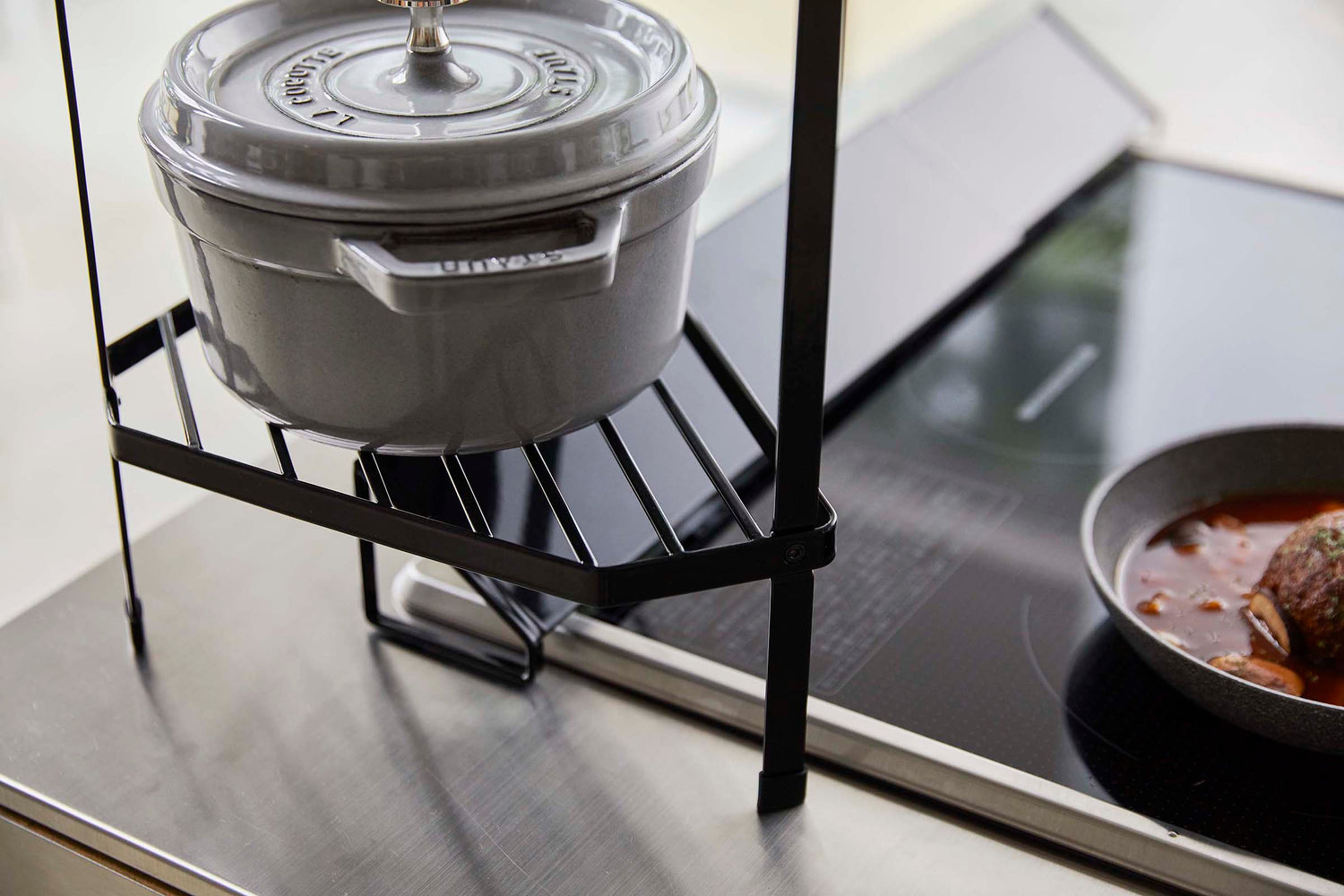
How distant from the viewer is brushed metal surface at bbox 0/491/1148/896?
61 cm

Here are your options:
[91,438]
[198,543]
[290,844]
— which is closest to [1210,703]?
[290,844]

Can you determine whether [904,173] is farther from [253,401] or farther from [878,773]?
[253,401]

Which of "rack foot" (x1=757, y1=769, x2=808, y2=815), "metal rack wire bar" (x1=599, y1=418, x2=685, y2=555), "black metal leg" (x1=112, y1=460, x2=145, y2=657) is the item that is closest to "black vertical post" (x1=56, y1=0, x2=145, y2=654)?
"black metal leg" (x1=112, y1=460, x2=145, y2=657)

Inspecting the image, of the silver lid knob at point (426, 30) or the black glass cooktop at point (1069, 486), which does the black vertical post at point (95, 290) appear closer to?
the silver lid knob at point (426, 30)

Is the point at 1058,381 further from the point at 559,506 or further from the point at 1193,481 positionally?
the point at 559,506

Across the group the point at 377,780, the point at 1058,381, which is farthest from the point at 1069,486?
the point at 377,780

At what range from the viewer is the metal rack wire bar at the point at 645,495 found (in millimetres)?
557

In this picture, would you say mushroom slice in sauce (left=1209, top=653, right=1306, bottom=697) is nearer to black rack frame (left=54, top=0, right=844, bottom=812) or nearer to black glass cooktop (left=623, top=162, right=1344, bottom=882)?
black glass cooktop (left=623, top=162, right=1344, bottom=882)

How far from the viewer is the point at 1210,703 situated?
64 centimetres

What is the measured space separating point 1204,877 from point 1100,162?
2.75ft

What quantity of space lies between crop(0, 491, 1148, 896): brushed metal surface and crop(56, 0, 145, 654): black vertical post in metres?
0.03

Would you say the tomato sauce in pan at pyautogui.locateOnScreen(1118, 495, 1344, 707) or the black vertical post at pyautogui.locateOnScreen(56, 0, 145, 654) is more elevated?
the black vertical post at pyautogui.locateOnScreen(56, 0, 145, 654)

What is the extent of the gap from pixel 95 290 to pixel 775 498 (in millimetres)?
315

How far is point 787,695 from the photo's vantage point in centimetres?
60
